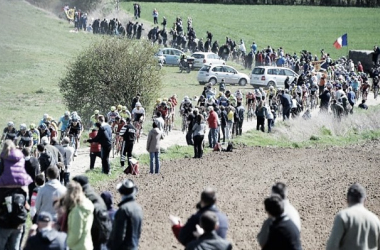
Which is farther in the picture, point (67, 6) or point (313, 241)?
point (67, 6)

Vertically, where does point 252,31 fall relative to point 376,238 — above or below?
above

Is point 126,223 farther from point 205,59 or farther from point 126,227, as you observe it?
point 205,59

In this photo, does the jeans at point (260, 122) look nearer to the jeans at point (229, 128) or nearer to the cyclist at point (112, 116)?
the jeans at point (229, 128)

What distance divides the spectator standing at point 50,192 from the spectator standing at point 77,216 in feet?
6.01

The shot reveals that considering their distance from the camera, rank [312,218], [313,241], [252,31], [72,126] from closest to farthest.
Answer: [313,241] → [312,218] → [72,126] → [252,31]

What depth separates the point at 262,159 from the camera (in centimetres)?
2883

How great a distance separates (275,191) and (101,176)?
13028 millimetres

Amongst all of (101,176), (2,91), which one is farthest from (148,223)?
(2,91)

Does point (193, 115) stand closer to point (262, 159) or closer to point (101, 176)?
point (262, 159)

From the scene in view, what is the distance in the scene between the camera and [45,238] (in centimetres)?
1045

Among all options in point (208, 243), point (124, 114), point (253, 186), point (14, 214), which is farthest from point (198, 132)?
point (208, 243)

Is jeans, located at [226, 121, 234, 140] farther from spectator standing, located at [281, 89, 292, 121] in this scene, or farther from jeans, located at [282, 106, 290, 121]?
jeans, located at [282, 106, 290, 121]

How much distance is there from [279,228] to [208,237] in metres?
0.87

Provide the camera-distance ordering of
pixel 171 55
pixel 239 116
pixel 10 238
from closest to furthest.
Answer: pixel 10 238 < pixel 239 116 < pixel 171 55
